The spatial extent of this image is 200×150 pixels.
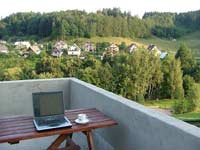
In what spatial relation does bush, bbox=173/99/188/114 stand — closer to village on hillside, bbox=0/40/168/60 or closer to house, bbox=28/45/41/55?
village on hillside, bbox=0/40/168/60

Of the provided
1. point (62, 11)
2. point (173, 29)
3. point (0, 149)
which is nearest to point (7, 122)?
point (0, 149)

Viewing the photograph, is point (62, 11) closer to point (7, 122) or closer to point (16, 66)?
point (16, 66)

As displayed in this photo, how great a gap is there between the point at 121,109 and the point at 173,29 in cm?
4245

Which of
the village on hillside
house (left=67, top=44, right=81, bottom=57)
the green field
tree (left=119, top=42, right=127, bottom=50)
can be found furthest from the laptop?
the green field

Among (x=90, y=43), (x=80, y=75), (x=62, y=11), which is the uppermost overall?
(x=62, y=11)

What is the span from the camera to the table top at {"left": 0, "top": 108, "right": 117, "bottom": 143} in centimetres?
206

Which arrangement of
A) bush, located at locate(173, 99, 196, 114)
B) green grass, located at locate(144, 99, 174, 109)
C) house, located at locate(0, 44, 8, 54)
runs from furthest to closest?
1. green grass, located at locate(144, 99, 174, 109)
2. house, located at locate(0, 44, 8, 54)
3. bush, located at locate(173, 99, 196, 114)

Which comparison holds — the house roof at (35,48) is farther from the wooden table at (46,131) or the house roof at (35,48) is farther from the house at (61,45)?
the wooden table at (46,131)

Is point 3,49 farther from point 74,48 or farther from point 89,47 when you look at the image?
point 89,47

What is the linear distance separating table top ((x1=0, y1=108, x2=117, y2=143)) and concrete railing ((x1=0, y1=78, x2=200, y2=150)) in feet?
0.51

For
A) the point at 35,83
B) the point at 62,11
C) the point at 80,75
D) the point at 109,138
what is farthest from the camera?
the point at 62,11

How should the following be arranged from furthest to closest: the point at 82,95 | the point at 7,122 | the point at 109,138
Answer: the point at 82,95 → the point at 109,138 → the point at 7,122

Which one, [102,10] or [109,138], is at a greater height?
[102,10]

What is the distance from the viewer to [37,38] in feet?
106
